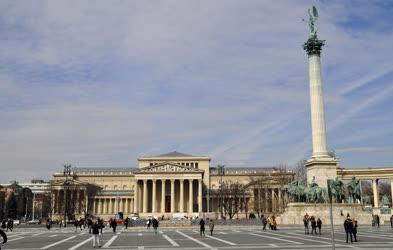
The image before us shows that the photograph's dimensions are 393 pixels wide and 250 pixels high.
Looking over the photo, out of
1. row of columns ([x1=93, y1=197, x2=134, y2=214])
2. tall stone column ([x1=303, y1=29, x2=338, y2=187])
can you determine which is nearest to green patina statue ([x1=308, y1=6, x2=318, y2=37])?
tall stone column ([x1=303, y1=29, x2=338, y2=187])

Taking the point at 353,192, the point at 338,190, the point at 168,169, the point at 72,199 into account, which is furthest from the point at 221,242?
the point at 168,169

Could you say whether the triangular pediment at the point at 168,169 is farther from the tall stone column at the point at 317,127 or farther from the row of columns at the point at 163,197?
the tall stone column at the point at 317,127

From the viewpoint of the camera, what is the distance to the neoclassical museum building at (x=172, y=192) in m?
128

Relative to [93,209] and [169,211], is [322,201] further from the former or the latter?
[93,209]

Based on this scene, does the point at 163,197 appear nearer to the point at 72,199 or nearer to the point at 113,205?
the point at 113,205

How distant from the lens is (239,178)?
16162 centimetres

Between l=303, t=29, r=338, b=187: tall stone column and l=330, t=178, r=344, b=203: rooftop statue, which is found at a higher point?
l=303, t=29, r=338, b=187: tall stone column

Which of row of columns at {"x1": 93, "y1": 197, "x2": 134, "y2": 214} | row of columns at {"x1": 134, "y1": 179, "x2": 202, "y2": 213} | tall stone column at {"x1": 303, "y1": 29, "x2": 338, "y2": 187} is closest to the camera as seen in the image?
tall stone column at {"x1": 303, "y1": 29, "x2": 338, "y2": 187}

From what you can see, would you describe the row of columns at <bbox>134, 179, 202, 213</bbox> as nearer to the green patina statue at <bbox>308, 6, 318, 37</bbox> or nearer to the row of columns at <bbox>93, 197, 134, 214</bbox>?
the row of columns at <bbox>93, 197, 134, 214</bbox>

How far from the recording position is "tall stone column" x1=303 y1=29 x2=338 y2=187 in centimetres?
5372

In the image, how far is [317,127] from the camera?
5516cm

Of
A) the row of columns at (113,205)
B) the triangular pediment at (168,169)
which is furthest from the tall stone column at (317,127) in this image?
the row of columns at (113,205)

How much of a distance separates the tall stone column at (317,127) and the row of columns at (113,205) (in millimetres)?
105439

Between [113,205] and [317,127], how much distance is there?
359 ft
